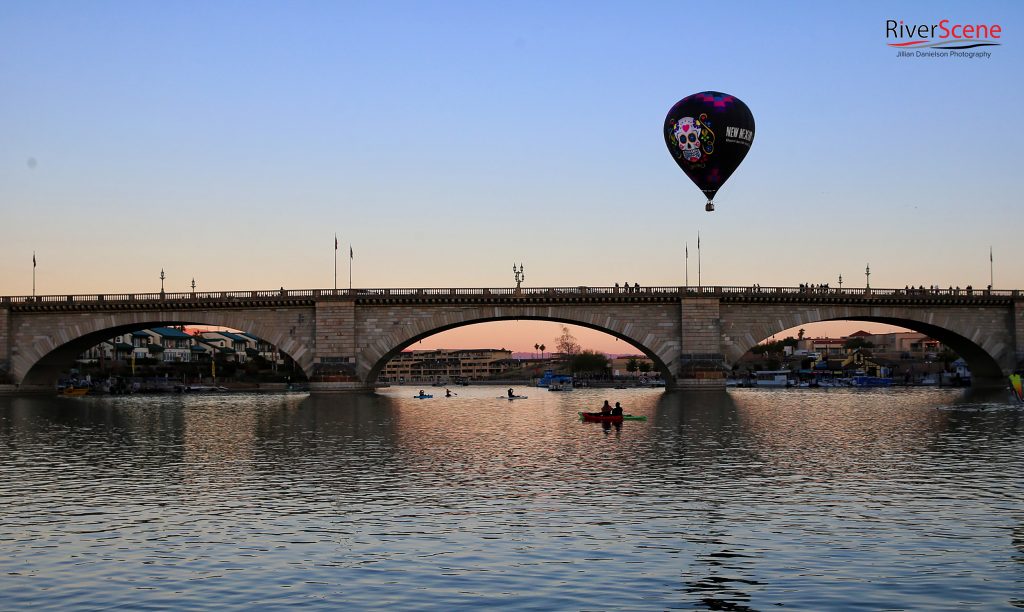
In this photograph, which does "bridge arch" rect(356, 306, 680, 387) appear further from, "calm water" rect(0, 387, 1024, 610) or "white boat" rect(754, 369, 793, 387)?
"white boat" rect(754, 369, 793, 387)

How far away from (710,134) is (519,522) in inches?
1777

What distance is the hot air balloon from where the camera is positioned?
64.4 meters

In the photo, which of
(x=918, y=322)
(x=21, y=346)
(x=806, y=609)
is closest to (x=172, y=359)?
(x=21, y=346)

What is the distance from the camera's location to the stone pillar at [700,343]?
93.2 meters

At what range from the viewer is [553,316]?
94250 millimetres

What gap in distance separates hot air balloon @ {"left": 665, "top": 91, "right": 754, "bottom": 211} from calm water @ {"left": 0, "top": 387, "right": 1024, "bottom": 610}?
23.0 metres

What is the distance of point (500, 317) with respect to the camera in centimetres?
9569

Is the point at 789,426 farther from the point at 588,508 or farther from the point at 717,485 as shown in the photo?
the point at 588,508

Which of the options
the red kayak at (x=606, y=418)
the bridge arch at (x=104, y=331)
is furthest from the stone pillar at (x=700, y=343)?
the red kayak at (x=606, y=418)

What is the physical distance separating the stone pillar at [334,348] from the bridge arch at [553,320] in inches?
51.0

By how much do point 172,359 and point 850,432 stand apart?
160678mm

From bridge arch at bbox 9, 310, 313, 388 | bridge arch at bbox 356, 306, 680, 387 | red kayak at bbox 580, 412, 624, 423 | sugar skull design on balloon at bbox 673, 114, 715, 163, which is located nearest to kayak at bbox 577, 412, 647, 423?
red kayak at bbox 580, 412, 624, 423

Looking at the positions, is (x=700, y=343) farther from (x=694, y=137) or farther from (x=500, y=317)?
(x=694, y=137)

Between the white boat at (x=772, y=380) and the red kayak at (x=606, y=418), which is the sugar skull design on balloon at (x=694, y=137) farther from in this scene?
the white boat at (x=772, y=380)
